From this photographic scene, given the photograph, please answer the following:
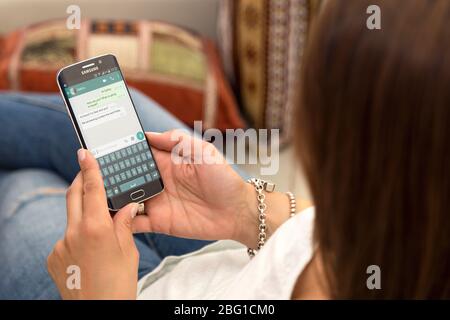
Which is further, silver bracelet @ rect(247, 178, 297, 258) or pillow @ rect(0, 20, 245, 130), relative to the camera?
pillow @ rect(0, 20, 245, 130)

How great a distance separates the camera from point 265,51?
4.40ft

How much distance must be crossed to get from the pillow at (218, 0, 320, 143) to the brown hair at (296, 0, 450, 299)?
2.84ft

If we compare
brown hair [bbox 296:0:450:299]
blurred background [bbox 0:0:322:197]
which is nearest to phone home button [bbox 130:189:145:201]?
brown hair [bbox 296:0:450:299]

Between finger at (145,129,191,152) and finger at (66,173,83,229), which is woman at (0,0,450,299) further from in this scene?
finger at (145,129,191,152)

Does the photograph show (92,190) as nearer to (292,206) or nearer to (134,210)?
(134,210)

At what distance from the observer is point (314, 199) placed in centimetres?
42

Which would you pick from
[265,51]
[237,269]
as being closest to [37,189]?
[237,269]

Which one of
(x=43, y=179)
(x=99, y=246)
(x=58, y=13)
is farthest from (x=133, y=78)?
(x=99, y=246)

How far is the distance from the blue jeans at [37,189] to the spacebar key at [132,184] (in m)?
0.14

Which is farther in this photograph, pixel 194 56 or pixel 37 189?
pixel 194 56

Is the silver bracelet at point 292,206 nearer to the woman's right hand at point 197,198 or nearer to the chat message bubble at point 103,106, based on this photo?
the woman's right hand at point 197,198

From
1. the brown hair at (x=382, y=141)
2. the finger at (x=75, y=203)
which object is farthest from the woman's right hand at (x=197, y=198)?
the brown hair at (x=382, y=141)

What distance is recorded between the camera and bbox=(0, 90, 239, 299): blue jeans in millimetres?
756

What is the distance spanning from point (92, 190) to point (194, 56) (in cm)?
83
